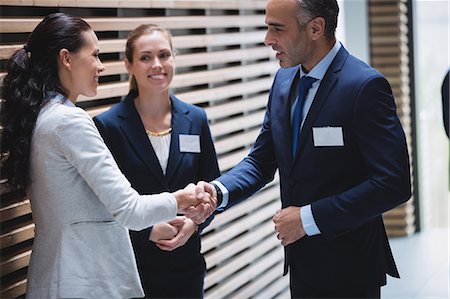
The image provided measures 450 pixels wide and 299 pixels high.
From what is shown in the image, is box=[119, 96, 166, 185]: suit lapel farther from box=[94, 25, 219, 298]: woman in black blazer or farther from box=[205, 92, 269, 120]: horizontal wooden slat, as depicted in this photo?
box=[205, 92, 269, 120]: horizontal wooden slat

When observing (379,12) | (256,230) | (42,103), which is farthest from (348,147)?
(379,12)

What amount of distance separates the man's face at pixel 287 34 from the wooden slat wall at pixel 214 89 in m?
1.07

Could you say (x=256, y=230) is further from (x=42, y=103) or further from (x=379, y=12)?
(x=379, y=12)

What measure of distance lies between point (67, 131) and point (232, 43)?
3.08m

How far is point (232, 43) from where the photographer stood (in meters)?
5.78

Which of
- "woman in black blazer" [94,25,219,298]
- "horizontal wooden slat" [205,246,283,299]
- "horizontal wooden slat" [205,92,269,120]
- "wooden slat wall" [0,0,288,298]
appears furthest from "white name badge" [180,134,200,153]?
"horizontal wooden slat" [205,246,283,299]

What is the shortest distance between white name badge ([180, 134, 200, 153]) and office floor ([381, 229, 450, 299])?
3314mm

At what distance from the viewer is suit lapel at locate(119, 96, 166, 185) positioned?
3.85m

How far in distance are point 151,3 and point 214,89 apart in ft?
3.02

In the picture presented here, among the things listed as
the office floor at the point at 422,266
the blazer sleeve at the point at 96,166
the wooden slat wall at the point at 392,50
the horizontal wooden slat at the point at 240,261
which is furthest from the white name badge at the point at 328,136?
the wooden slat wall at the point at 392,50

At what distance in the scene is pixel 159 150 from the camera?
393cm

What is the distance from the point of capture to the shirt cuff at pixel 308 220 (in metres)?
3.16

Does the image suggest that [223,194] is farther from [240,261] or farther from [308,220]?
[240,261]

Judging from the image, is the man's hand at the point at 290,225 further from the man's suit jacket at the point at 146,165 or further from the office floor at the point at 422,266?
the office floor at the point at 422,266
